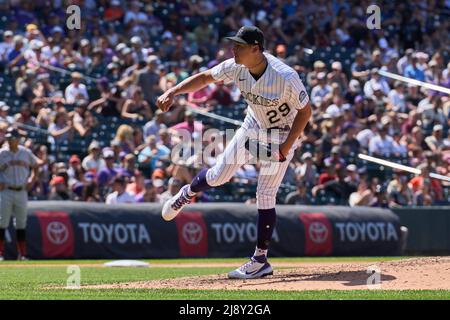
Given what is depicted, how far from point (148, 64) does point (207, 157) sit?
2.95m

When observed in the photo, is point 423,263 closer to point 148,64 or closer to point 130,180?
point 130,180

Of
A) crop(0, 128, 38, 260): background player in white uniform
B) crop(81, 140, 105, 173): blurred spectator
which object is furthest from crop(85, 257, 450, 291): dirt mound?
crop(81, 140, 105, 173): blurred spectator

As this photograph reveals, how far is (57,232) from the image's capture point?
17.0 metres

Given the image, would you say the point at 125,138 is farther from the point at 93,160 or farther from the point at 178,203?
the point at 178,203

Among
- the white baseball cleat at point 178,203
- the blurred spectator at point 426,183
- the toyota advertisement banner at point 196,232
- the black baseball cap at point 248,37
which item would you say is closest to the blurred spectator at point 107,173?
the toyota advertisement banner at point 196,232

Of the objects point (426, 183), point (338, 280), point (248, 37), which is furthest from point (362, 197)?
point (248, 37)

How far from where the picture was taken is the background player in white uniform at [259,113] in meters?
9.97

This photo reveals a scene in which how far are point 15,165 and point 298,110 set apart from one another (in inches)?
295

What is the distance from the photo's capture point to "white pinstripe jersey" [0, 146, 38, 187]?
16406 millimetres

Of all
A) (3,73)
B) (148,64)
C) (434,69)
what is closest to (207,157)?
(148,64)

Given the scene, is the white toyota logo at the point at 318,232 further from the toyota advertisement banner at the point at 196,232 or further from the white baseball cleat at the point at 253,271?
A: the white baseball cleat at the point at 253,271

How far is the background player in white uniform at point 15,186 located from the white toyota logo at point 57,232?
0.57m

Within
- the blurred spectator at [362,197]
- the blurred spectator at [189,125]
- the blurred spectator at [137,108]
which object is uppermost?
the blurred spectator at [137,108]

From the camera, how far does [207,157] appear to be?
776 inches
